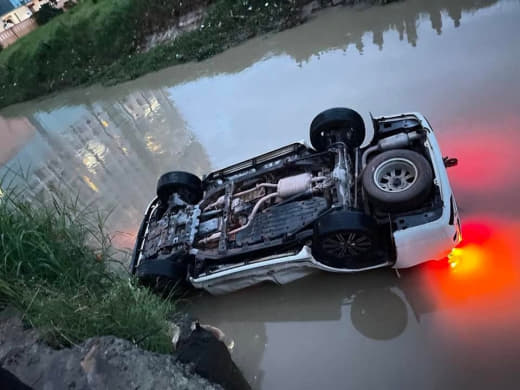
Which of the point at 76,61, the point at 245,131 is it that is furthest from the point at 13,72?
the point at 245,131

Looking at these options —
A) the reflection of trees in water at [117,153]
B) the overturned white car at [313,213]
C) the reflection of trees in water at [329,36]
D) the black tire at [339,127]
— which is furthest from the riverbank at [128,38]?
the overturned white car at [313,213]

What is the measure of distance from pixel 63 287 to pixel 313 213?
2.46 metres

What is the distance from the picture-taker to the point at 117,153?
9.77 m

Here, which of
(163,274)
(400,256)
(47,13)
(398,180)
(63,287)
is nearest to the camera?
(63,287)

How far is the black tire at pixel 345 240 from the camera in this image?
389 centimetres

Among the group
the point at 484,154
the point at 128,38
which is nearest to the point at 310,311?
the point at 484,154

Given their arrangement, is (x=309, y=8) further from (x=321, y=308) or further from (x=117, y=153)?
(x=321, y=308)

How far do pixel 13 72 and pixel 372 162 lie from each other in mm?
20698

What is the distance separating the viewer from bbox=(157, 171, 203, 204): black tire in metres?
5.73

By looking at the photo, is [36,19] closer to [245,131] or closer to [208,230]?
[245,131]

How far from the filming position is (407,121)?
4812 millimetres

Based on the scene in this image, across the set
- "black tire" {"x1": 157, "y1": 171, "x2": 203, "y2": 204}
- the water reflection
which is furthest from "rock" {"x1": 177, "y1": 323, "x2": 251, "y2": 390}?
"black tire" {"x1": 157, "y1": 171, "x2": 203, "y2": 204}

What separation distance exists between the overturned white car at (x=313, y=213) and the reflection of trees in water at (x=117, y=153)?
219 cm

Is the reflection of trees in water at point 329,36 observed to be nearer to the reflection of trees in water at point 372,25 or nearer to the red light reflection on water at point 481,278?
the reflection of trees in water at point 372,25
